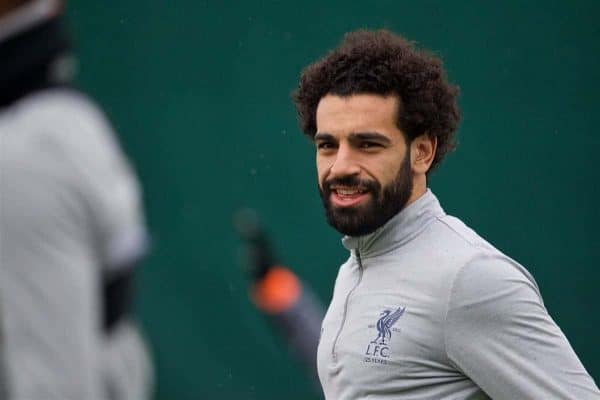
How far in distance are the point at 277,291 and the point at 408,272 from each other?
1.33 meters

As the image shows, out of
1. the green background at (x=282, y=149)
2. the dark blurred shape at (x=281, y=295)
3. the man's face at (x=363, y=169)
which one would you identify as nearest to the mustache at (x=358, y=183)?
the man's face at (x=363, y=169)

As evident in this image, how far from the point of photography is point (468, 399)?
366 centimetres

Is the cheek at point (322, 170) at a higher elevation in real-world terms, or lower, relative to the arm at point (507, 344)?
higher

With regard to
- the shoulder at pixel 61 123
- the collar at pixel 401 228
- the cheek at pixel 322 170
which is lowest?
the collar at pixel 401 228

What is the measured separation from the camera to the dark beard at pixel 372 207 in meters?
3.99

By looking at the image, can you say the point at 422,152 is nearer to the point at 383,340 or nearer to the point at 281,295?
the point at 383,340

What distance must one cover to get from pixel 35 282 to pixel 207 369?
169 inches

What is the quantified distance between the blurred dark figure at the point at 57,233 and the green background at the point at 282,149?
3.91 metres

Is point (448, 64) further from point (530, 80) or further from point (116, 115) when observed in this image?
point (116, 115)

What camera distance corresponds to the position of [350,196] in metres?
4.02

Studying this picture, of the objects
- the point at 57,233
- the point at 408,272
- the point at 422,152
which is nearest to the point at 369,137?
the point at 422,152

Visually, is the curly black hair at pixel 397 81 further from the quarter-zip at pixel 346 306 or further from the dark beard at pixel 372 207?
the quarter-zip at pixel 346 306

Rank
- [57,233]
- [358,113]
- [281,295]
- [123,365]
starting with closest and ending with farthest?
[57,233] → [123,365] → [358,113] → [281,295]

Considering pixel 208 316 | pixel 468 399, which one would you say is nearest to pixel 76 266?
pixel 468 399
